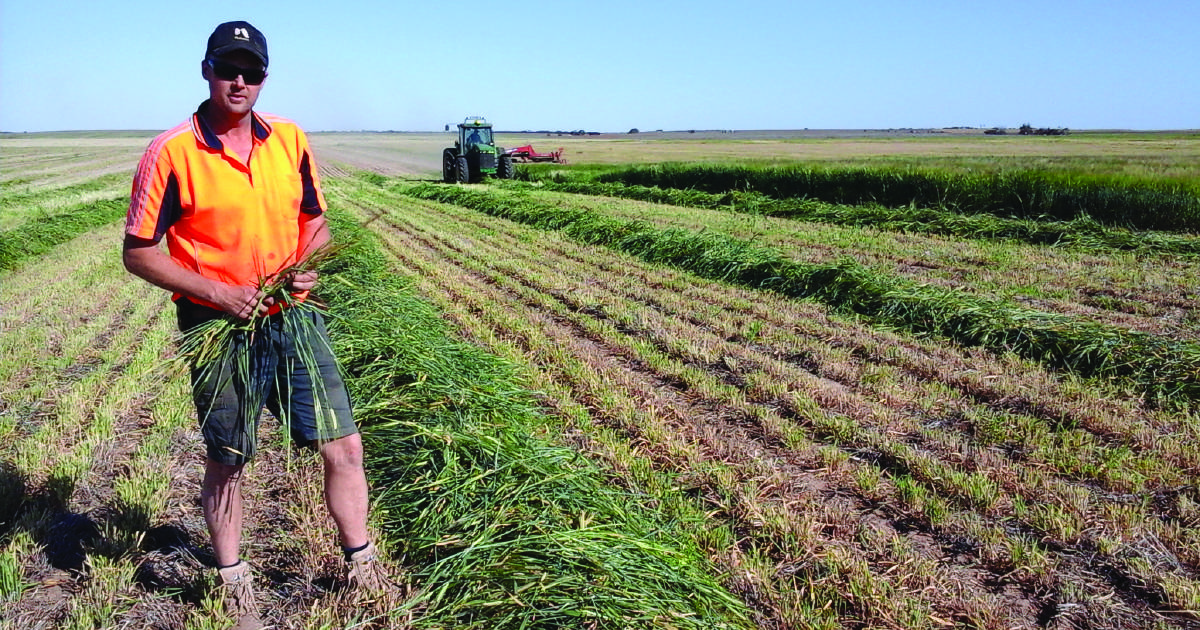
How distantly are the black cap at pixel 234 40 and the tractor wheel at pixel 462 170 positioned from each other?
24.4 m

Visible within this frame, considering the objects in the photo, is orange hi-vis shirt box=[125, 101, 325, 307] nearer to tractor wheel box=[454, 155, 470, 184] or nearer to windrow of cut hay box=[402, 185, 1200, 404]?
windrow of cut hay box=[402, 185, 1200, 404]

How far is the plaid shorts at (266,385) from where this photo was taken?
2.57 meters

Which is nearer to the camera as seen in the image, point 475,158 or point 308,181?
point 308,181

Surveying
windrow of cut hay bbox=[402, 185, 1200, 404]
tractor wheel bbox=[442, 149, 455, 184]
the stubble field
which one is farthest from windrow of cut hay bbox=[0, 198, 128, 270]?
tractor wheel bbox=[442, 149, 455, 184]

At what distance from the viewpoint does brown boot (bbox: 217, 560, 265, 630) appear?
2.77 m

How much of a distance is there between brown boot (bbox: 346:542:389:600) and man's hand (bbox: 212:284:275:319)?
0.90 meters

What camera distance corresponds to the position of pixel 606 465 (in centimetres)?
404

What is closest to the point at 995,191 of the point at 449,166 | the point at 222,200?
the point at 222,200

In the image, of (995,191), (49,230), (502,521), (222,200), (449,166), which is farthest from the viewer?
(449,166)

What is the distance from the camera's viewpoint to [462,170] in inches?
1038

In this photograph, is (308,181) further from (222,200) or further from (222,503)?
(222,503)

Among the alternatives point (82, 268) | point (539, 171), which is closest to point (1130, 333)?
point (82, 268)

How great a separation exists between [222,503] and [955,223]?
12.9 m

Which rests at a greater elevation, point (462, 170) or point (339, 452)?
point (462, 170)
